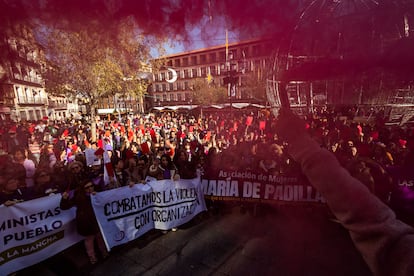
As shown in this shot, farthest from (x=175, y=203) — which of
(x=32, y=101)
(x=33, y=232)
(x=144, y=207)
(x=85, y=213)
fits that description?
(x=32, y=101)

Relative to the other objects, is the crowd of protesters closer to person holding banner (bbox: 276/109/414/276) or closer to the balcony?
person holding banner (bbox: 276/109/414/276)

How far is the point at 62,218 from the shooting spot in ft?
12.0

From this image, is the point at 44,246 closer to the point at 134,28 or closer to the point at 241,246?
the point at 241,246

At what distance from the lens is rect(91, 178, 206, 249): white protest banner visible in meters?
3.87

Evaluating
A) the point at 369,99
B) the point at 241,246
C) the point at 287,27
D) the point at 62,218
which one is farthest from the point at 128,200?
the point at 369,99

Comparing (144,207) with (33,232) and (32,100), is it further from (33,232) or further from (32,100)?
(32,100)

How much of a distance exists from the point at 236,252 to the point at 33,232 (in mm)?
3163

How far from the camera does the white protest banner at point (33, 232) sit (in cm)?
317

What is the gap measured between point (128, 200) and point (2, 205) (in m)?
1.74

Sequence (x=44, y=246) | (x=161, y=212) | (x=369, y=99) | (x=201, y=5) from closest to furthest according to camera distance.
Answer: (x=201, y=5) < (x=44, y=246) < (x=161, y=212) < (x=369, y=99)

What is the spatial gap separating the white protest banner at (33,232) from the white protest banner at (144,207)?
52 centimetres

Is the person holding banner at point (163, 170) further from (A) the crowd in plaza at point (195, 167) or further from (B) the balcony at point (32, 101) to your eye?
(B) the balcony at point (32, 101)

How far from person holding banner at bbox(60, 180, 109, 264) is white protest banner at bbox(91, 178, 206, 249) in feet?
0.31

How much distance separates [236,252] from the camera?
12.4ft
